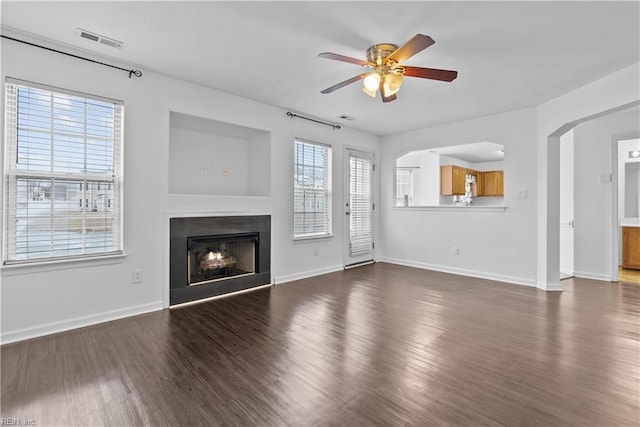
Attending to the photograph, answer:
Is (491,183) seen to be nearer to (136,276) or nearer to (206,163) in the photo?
(206,163)

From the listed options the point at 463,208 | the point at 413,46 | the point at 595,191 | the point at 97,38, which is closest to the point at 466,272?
the point at 463,208

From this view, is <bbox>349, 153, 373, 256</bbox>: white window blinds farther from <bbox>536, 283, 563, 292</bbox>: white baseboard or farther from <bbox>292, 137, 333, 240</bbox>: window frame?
<bbox>536, 283, 563, 292</bbox>: white baseboard

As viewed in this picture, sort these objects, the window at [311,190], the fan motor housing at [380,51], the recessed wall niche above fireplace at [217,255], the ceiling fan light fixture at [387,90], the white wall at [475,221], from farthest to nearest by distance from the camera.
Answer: the window at [311,190]
the white wall at [475,221]
the recessed wall niche above fireplace at [217,255]
the ceiling fan light fixture at [387,90]
the fan motor housing at [380,51]

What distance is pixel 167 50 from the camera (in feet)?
9.78

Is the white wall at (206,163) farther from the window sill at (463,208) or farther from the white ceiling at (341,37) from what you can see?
the window sill at (463,208)

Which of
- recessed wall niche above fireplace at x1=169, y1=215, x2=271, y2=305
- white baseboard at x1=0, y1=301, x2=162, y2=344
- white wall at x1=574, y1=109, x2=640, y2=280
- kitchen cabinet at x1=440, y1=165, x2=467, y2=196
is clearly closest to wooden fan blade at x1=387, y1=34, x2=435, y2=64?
recessed wall niche above fireplace at x1=169, y1=215, x2=271, y2=305

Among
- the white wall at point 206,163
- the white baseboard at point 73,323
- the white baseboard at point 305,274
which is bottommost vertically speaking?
the white baseboard at point 73,323

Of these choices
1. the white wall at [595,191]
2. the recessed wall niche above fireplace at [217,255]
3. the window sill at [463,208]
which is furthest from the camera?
the window sill at [463,208]

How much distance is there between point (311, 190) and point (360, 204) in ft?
4.37

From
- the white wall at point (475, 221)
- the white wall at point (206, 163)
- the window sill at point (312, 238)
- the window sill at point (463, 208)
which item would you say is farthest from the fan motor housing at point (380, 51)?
the window sill at point (463, 208)

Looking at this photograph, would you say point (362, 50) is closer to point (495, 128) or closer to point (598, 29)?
point (598, 29)

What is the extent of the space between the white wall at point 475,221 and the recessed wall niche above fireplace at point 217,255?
2.99 m

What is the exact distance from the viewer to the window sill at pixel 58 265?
2.64 m

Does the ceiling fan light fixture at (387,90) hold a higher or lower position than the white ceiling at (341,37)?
lower
